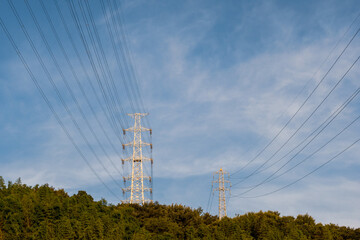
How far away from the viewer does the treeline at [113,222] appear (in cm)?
4291

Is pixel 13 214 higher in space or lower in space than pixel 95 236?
higher

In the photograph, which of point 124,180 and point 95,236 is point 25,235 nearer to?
point 95,236

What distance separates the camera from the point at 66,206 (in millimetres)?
48375

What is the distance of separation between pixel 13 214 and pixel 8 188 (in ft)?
54.9

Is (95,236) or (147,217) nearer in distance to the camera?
(95,236)

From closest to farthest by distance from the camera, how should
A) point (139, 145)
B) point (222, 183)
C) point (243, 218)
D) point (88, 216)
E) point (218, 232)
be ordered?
1. point (88, 216)
2. point (218, 232)
3. point (243, 218)
4. point (139, 145)
5. point (222, 183)

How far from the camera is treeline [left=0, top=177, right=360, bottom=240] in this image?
42.9 metres

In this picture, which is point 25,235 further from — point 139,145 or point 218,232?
point 139,145

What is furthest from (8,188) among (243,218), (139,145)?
(243,218)

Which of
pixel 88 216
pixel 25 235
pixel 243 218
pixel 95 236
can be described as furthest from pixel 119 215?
pixel 243 218

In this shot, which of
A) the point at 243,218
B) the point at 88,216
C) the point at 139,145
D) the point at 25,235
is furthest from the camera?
the point at 139,145

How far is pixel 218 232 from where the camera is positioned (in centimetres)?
5466

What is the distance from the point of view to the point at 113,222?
172 feet

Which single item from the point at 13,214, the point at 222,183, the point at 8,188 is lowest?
the point at 13,214
